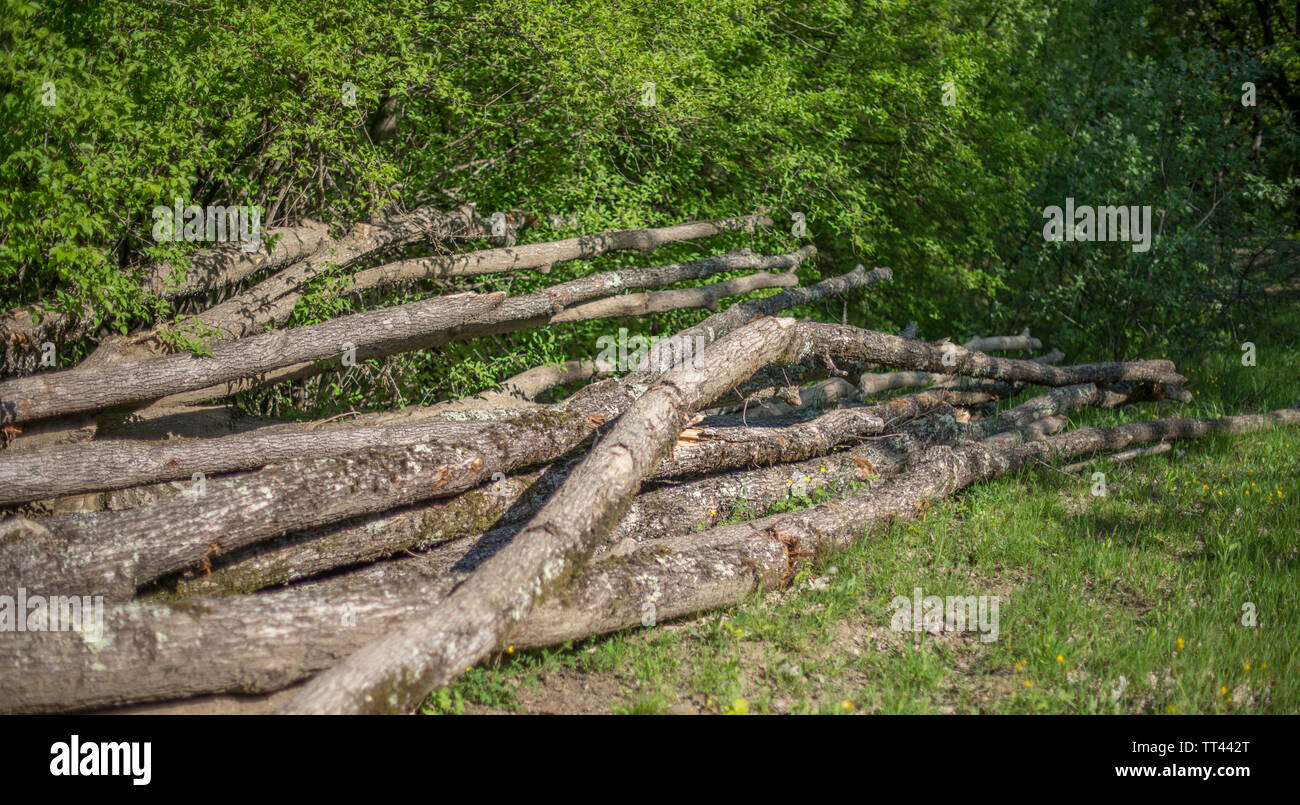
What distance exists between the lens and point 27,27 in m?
5.95

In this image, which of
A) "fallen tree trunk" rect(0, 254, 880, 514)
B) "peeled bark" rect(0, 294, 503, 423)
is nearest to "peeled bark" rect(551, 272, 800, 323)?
"peeled bark" rect(0, 294, 503, 423)

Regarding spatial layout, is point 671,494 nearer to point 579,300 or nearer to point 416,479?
point 416,479

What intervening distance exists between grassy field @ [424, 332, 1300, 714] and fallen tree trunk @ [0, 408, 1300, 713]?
0.21 m

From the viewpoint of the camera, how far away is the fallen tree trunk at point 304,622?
378cm

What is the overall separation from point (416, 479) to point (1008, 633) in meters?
3.64

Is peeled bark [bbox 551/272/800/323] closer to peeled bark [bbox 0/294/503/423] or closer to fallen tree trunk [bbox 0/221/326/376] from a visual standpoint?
peeled bark [bbox 0/294/503/423]

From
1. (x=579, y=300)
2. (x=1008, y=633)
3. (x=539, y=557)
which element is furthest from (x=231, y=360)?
(x=1008, y=633)

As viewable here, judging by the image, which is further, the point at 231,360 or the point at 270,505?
the point at 231,360

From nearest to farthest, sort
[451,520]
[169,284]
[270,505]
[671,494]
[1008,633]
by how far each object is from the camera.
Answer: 1. [270,505]
2. [1008,633]
3. [451,520]
4. [671,494]
5. [169,284]

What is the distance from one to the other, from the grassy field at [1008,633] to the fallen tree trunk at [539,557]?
0.48 meters

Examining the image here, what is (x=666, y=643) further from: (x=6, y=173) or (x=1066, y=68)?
(x=1066, y=68)

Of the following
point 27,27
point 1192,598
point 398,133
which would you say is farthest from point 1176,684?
point 398,133

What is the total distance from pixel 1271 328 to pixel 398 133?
44.6 ft

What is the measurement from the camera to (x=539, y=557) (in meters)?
4.52
